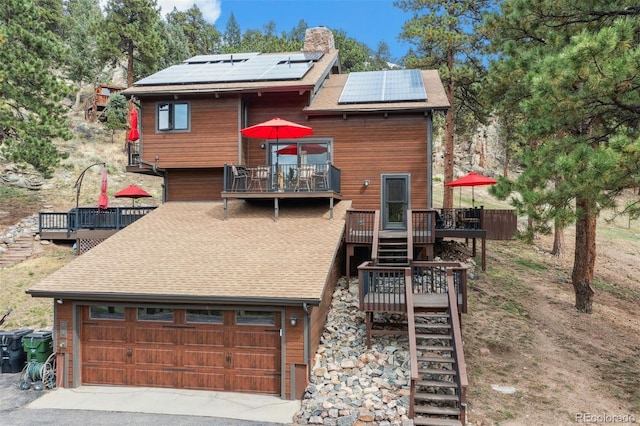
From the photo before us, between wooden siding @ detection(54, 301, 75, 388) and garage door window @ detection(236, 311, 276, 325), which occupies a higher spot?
garage door window @ detection(236, 311, 276, 325)

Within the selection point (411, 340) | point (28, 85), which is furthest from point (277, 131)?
point (28, 85)

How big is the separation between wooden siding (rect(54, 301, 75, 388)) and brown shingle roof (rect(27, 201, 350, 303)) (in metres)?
0.60

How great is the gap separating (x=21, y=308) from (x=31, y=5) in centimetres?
1648

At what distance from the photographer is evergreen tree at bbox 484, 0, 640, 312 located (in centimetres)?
773

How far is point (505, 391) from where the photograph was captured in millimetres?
8578

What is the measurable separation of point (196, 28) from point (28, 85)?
33.0m

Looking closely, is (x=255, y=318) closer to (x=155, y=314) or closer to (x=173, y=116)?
(x=155, y=314)

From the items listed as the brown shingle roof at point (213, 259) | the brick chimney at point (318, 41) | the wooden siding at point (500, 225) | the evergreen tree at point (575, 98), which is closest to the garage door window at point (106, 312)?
the brown shingle roof at point (213, 259)

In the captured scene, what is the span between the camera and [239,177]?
43.9 ft

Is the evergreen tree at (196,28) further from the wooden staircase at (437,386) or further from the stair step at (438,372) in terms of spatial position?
the stair step at (438,372)

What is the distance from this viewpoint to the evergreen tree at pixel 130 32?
28453 mm

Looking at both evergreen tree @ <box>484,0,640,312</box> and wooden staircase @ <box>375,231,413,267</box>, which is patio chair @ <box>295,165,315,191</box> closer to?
wooden staircase @ <box>375,231,413,267</box>

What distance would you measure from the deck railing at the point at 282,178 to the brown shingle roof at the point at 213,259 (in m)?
0.85

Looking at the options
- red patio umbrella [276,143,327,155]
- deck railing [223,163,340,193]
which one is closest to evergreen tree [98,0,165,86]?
red patio umbrella [276,143,327,155]
